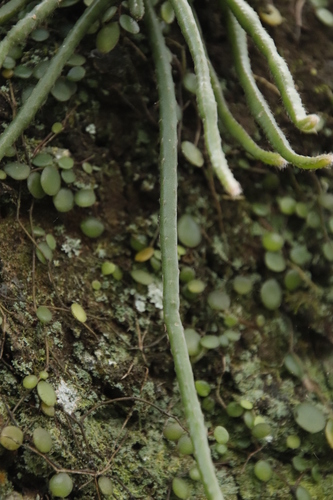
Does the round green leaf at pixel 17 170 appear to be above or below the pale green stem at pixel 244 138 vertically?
above

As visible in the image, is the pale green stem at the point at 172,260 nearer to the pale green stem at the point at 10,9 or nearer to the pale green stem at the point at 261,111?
the pale green stem at the point at 261,111

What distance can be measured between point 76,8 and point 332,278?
0.78 m

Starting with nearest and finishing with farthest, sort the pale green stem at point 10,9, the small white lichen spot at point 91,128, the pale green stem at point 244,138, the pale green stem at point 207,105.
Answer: the pale green stem at point 207,105 < the pale green stem at point 244,138 < the pale green stem at point 10,9 < the small white lichen spot at point 91,128

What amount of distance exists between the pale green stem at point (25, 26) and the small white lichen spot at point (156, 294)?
1.58ft

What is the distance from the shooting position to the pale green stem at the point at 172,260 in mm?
741

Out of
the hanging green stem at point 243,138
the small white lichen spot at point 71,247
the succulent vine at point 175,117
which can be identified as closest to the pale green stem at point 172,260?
the succulent vine at point 175,117

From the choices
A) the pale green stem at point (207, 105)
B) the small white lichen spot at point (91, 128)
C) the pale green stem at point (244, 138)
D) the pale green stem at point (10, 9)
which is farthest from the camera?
the small white lichen spot at point (91, 128)

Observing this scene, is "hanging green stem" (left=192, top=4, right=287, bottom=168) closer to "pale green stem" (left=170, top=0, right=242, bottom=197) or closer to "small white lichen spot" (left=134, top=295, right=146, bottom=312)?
"pale green stem" (left=170, top=0, right=242, bottom=197)

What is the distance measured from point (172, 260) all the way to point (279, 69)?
1.16ft

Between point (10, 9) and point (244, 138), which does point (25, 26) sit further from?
point (244, 138)

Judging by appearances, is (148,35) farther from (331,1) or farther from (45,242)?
(331,1)

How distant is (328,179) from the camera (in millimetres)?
1245

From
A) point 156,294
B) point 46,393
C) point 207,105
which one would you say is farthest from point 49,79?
point 46,393

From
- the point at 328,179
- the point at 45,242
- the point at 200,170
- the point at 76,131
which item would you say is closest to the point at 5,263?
the point at 45,242
